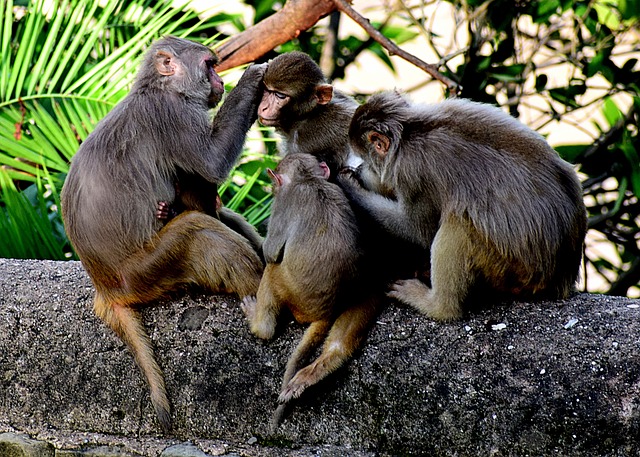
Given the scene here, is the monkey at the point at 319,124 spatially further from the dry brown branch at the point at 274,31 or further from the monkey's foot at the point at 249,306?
the dry brown branch at the point at 274,31

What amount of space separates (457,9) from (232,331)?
386cm

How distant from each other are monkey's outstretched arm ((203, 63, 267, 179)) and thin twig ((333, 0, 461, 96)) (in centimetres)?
147

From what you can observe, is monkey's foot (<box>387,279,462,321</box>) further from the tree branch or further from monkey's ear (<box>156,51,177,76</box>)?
the tree branch

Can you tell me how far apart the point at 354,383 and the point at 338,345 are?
173 mm

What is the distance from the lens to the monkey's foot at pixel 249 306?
3953mm

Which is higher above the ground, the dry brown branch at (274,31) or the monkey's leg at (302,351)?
the dry brown branch at (274,31)

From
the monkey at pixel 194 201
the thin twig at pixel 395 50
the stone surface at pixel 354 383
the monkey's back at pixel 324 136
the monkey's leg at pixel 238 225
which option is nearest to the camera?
the stone surface at pixel 354 383

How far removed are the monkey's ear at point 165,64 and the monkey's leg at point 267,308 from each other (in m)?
1.04

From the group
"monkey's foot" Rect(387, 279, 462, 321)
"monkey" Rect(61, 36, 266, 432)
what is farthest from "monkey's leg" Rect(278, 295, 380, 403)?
"monkey" Rect(61, 36, 266, 432)

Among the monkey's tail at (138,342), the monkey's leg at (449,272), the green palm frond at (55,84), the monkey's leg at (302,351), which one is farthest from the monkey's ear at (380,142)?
the green palm frond at (55,84)

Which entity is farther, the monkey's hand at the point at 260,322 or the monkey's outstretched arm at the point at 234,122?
the monkey's outstretched arm at the point at 234,122

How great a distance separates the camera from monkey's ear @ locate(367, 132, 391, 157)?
150 inches

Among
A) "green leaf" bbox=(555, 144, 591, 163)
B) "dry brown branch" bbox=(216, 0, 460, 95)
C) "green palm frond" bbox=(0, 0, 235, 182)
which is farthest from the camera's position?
"green leaf" bbox=(555, 144, 591, 163)

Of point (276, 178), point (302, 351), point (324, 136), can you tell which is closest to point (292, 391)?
point (302, 351)
